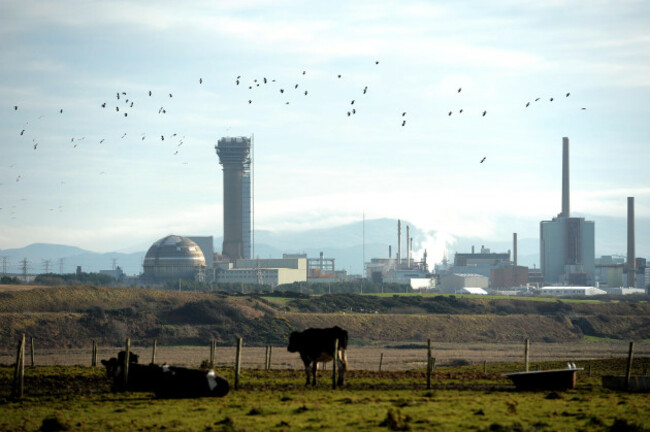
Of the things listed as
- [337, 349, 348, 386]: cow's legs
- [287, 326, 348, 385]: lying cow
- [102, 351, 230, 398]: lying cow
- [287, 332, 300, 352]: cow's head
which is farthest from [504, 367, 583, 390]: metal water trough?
[102, 351, 230, 398]: lying cow

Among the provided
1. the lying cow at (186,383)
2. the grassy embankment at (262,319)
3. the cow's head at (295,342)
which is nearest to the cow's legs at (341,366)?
the cow's head at (295,342)

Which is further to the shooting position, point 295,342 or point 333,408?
point 295,342

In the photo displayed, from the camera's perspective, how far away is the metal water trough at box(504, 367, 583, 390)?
125 ft

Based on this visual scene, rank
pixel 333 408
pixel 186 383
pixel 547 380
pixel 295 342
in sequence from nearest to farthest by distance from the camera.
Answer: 1. pixel 333 408
2. pixel 186 383
3. pixel 547 380
4. pixel 295 342

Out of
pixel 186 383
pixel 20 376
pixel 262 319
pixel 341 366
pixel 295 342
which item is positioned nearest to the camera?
pixel 186 383

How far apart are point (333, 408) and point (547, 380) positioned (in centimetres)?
1099

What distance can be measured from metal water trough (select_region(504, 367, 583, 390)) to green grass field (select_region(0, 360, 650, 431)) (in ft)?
1.78

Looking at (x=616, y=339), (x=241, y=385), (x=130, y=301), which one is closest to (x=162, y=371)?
(x=241, y=385)

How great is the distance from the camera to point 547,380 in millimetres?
38031

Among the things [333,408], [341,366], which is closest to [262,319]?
[341,366]

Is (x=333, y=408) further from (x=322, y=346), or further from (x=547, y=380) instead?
(x=547, y=380)

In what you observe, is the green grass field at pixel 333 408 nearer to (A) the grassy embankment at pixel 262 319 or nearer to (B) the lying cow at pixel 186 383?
(B) the lying cow at pixel 186 383

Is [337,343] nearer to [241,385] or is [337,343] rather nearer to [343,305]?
[241,385]

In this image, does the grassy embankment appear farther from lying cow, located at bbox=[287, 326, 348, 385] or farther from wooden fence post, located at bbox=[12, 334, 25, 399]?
lying cow, located at bbox=[287, 326, 348, 385]
